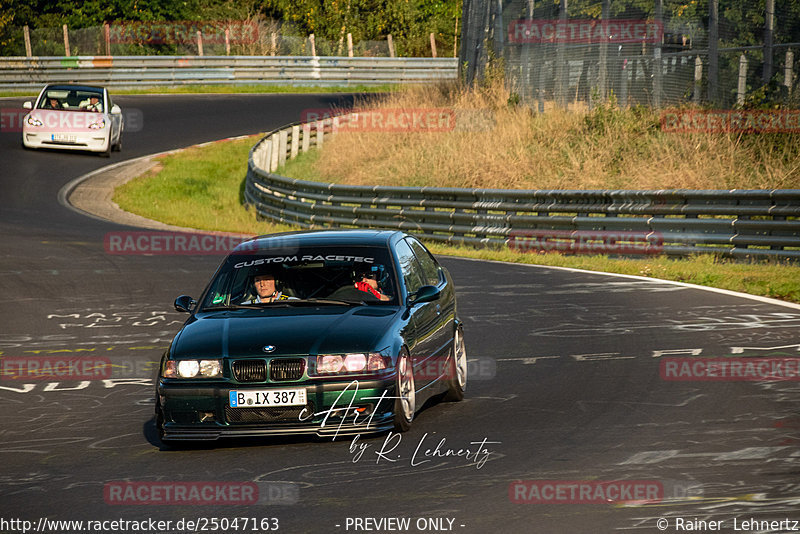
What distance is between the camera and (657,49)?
2459 centimetres

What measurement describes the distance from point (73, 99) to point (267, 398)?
27.1 metres

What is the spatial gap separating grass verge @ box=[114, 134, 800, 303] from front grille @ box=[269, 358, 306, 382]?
893cm

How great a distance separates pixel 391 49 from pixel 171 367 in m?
52.7

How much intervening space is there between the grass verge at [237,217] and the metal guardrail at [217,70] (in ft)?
43.7

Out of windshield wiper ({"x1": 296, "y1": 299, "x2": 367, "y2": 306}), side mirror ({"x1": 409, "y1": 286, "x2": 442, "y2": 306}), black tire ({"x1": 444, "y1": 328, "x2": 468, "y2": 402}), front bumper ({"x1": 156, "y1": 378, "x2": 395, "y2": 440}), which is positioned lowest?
black tire ({"x1": 444, "y1": 328, "x2": 468, "y2": 402})

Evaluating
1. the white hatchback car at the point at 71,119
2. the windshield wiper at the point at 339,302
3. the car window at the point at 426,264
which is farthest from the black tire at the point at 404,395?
the white hatchback car at the point at 71,119

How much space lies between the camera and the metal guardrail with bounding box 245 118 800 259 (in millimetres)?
18328

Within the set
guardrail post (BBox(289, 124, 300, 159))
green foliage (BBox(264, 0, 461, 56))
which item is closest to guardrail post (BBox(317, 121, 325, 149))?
guardrail post (BBox(289, 124, 300, 159))

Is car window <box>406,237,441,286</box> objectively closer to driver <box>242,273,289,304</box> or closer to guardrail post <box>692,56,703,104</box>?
driver <box>242,273,289,304</box>

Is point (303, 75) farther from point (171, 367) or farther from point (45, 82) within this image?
point (171, 367)

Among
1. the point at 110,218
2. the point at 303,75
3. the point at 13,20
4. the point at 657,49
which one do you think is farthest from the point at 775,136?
the point at 13,20

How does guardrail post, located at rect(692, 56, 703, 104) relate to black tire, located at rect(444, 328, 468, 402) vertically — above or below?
above

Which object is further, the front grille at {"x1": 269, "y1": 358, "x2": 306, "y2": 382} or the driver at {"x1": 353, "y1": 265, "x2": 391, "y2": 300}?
the driver at {"x1": 353, "y1": 265, "x2": 391, "y2": 300}

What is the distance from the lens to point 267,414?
305 inches
